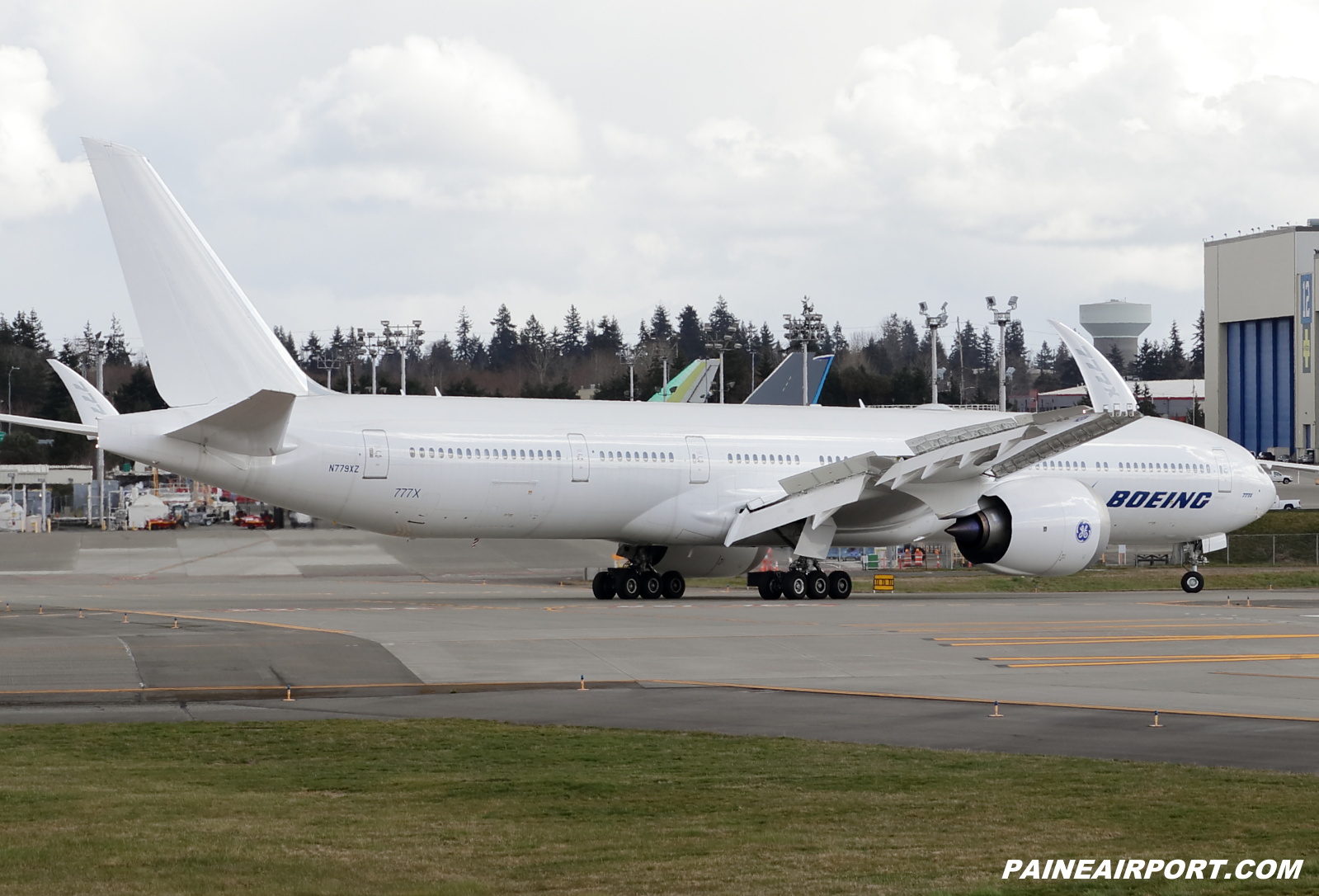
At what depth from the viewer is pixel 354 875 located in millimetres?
7586

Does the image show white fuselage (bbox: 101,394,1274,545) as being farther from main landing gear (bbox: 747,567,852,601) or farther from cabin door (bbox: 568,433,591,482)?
main landing gear (bbox: 747,567,852,601)

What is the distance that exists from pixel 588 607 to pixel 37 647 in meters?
11.1

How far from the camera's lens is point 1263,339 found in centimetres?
9056

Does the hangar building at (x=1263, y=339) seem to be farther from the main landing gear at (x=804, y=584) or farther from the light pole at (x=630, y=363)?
the main landing gear at (x=804, y=584)

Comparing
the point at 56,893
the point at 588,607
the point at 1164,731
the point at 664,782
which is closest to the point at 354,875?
the point at 56,893

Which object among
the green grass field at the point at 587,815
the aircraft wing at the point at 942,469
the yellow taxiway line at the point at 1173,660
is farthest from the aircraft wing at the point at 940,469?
the green grass field at the point at 587,815

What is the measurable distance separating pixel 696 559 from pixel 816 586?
282cm

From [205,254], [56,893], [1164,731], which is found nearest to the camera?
[56,893]

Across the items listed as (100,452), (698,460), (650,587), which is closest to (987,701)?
(698,460)

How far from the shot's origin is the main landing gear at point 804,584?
1247 inches

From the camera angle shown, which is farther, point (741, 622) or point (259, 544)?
point (259, 544)

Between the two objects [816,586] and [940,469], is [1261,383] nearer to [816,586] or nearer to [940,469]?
[816,586]

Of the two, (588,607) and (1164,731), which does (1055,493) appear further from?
(1164,731)

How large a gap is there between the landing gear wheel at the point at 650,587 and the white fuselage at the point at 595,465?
858mm
